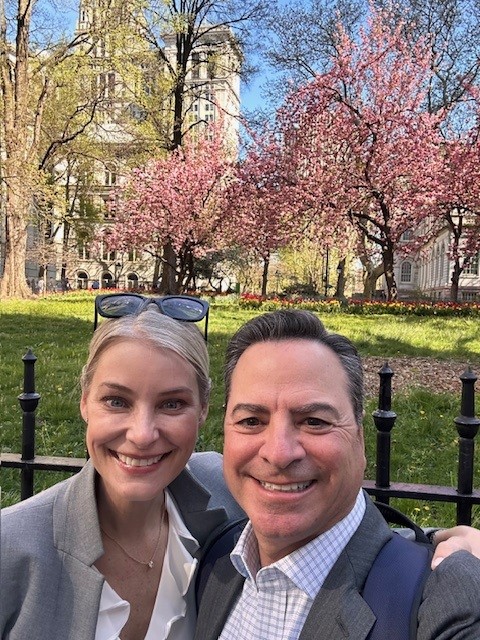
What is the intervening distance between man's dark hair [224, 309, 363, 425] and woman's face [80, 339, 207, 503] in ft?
0.93

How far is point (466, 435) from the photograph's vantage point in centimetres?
253

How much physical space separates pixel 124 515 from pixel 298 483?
70 cm

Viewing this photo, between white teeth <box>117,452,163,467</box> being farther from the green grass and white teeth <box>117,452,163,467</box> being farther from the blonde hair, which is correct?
the green grass

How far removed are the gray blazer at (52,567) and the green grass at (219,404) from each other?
2.39 metres

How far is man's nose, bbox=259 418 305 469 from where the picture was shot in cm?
144

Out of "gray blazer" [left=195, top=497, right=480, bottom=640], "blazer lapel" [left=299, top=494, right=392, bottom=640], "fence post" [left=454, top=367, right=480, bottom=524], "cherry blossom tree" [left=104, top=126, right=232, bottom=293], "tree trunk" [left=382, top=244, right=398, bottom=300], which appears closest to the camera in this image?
"gray blazer" [left=195, top=497, right=480, bottom=640]

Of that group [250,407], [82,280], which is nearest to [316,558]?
[250,407]

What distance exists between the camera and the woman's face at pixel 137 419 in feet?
5.81

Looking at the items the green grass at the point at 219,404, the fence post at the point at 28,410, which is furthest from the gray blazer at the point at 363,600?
the green grass at the point at 219,404

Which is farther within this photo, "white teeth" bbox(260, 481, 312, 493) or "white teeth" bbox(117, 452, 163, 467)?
"white teeth" bbox(117, 452, 163, 467)

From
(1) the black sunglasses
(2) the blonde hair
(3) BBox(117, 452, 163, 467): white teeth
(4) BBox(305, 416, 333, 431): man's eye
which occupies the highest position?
(1) the black sunglasses

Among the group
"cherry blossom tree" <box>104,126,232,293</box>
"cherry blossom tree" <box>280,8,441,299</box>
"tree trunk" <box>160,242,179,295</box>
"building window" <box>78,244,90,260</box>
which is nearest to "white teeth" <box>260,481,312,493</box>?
"cherry blossom tree" <box>280,8,441,299</box>

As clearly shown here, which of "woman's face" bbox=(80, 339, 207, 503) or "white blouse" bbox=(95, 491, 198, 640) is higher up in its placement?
"woman's face" bbox=(80, 339, 207, 503)

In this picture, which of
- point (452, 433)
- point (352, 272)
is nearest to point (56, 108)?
point (452, 433)
